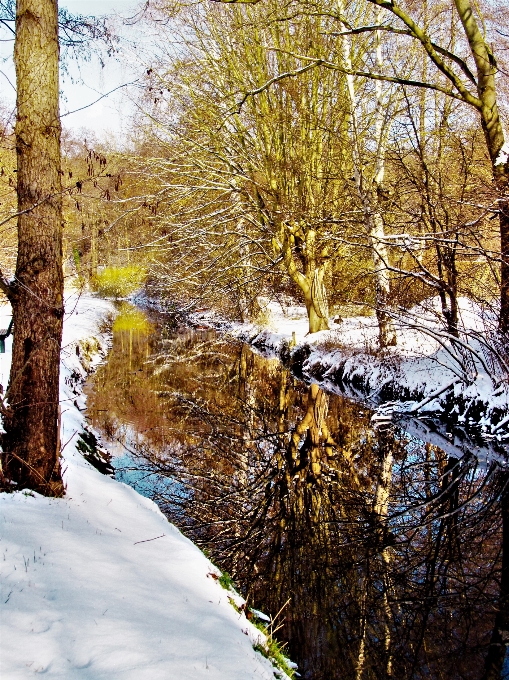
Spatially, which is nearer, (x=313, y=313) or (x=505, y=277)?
(x=505, y=277)

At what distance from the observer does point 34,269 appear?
4020mm

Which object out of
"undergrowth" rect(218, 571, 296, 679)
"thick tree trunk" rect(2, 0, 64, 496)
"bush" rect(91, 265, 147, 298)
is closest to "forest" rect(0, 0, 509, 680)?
"thick tree trunk" rect(2, 0, 64, 496)

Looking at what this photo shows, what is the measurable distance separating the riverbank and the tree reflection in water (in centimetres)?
93

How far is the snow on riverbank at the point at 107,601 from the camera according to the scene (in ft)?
7.25

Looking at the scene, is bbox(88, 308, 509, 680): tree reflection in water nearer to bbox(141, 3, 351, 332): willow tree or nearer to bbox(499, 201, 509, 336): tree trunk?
bbox(499, 201, 509, 336): tree trunk

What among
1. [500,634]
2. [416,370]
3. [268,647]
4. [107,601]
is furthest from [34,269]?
[416,370]

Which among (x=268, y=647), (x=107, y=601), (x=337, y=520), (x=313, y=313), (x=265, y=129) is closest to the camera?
(x=107, y=601)

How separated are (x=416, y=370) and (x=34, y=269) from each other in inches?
303

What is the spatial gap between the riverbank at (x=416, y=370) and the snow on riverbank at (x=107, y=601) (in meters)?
5.74

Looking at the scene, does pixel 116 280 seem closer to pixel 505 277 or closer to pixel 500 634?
pixel 505 277

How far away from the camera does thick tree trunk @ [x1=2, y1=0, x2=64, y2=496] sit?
3996 mm

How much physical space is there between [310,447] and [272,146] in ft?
30.5

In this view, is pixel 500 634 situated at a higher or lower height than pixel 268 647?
lower

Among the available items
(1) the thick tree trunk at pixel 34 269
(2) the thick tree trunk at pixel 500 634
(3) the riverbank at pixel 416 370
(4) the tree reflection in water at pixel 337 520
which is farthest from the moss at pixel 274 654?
(3) the riverbank at pixel 416 370
